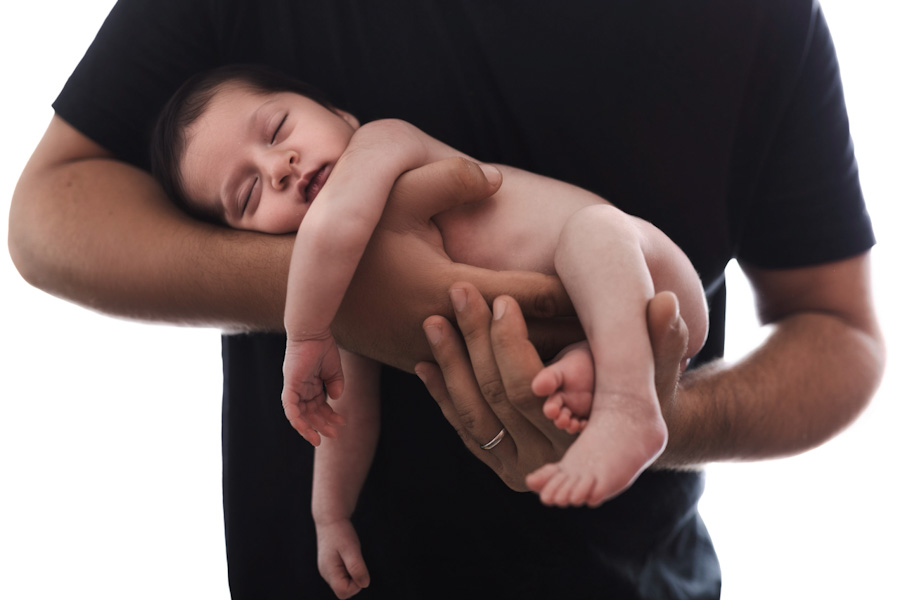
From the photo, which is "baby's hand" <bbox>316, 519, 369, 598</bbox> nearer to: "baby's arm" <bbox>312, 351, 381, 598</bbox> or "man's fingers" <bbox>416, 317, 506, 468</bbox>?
"baby's arm" <bbox>312, 351, 381, 598</bbox>

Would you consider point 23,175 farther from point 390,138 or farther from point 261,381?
point 390,138

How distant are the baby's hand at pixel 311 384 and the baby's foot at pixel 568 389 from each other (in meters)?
0.29

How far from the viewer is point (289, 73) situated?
116cm

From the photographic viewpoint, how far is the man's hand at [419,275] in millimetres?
866

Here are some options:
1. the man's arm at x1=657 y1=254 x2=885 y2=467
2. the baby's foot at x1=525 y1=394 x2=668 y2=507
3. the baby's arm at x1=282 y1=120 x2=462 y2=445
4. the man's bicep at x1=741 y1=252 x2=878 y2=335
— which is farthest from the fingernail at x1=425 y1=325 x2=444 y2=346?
the man's bicep at x1=741 y1=252 x2=878 y2=335

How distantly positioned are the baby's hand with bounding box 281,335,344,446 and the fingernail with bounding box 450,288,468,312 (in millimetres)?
171

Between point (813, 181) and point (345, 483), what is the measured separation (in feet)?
3.05

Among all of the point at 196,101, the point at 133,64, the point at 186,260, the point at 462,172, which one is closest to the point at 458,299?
the point at 462,172

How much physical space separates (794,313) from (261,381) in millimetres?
966

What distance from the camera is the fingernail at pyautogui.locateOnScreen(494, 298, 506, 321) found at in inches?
32.1

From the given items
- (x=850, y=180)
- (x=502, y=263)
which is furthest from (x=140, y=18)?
(x=850, y=180)

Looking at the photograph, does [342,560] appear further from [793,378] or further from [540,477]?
[793,378]

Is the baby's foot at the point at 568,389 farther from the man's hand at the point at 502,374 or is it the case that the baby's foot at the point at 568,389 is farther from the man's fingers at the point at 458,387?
the man's fingers at the point at 458,387

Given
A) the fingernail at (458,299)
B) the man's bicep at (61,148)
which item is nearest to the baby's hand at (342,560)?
the fingernail at (458,299)
